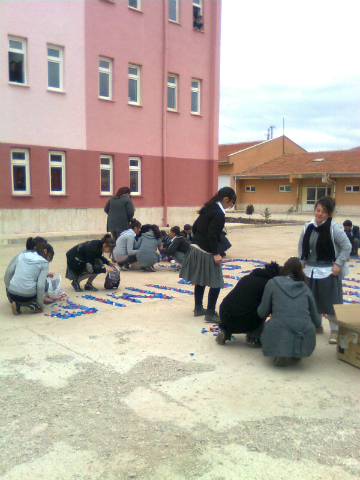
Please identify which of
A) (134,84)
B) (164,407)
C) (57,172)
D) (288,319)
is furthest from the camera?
(134,84)

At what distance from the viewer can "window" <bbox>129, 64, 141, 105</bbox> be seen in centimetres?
2095

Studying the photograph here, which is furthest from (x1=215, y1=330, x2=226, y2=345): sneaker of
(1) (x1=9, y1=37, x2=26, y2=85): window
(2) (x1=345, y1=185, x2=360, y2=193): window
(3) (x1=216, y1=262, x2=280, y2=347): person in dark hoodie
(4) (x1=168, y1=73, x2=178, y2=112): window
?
(2) (x1=345, y1=185, x2=360, y2=193): window

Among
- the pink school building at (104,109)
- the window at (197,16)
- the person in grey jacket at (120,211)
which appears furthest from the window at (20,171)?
the window at (197,16)

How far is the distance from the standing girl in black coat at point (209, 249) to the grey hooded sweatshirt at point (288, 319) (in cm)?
141

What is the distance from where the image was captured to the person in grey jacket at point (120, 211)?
11602mm

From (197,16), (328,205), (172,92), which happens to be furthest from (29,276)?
(197,16)

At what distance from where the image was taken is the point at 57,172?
18.9 m

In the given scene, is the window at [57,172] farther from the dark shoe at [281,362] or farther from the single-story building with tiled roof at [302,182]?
the single-story building with tiled roof at [302,182]

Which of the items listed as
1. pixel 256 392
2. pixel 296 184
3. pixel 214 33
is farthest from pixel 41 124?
pixel 296 184

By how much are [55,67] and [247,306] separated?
52.1ft

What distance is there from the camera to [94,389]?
4.34 meters

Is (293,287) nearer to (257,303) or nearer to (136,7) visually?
(257,303)

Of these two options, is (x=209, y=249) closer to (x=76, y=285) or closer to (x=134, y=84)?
(x=76, y=285)

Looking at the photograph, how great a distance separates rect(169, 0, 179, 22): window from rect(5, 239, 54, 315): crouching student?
60.6ft
